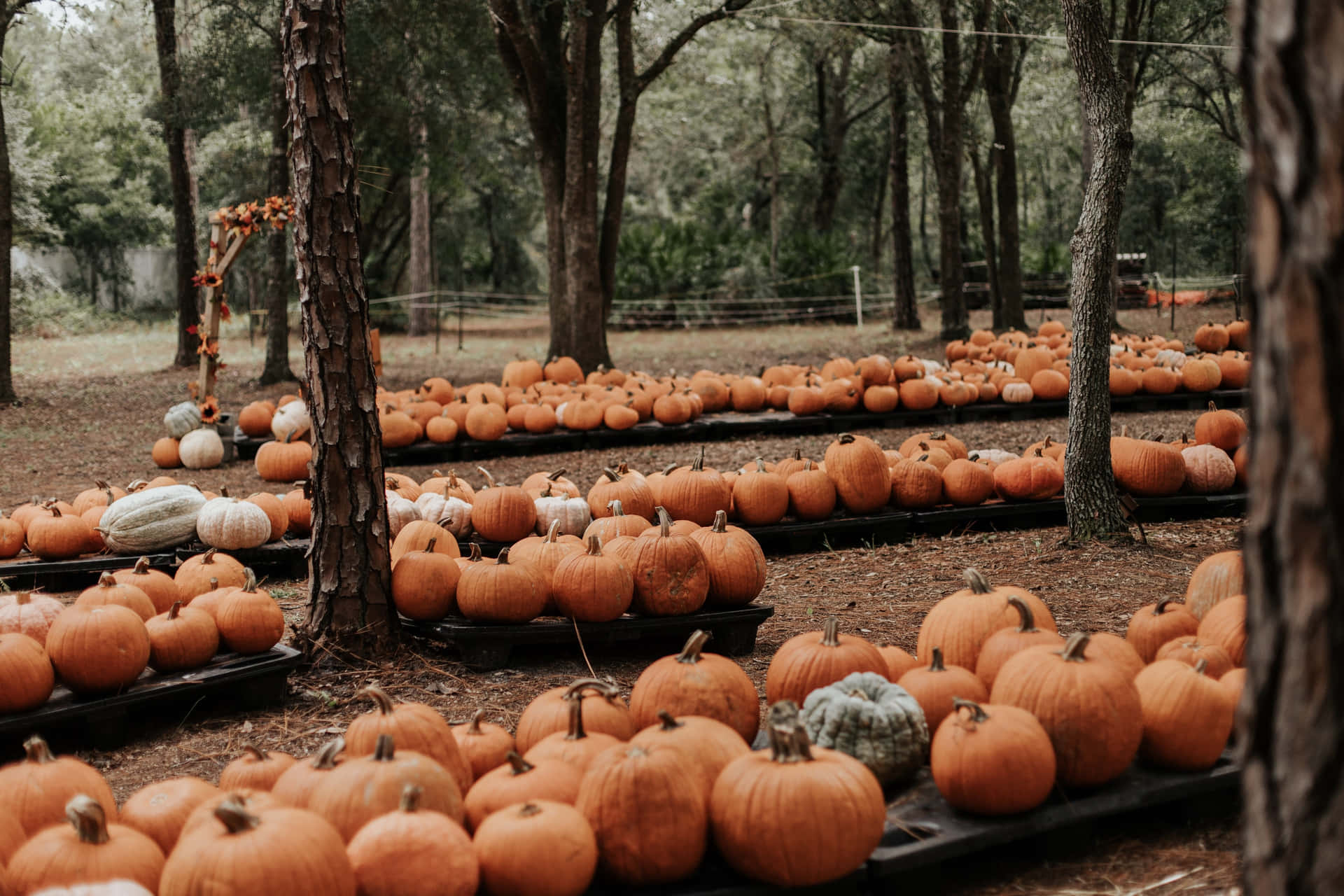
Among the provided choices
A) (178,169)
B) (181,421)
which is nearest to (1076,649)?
(181,421)

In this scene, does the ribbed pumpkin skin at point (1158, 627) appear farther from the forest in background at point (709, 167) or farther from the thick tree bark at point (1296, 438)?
the forest in background at point (709, 167)

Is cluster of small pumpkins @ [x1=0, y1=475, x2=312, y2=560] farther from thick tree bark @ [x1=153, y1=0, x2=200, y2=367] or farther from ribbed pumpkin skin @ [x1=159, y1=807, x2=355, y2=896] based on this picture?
thick tree bark @ [x1=153, y1=0, x2=200, y2=367]

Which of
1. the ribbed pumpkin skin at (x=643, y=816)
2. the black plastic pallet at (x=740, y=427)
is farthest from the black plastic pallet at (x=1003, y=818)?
the black plastic pallet at (x=740, y=427)

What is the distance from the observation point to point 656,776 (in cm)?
271

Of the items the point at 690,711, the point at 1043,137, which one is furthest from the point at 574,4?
the point at 1043,137

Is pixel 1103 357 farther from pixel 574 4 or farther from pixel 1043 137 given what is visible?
pixel 1043 137

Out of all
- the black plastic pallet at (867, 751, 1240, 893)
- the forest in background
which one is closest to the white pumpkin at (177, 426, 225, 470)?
the black plastic pallet at (867, 751, 1240, 893)

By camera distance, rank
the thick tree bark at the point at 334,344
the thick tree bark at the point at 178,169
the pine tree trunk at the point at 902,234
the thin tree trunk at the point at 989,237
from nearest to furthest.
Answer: the thick tree bark at the point at 334,344, the thick tree bark at the point at 178,169, the thin tree trunk at the point at 989,237, the pine tree trunk at the point at 902,234

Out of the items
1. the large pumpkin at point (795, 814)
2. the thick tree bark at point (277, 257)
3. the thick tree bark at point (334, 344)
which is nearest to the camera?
the large pumpkin at point (795, 814)

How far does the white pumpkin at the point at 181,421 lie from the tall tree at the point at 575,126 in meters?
4.86

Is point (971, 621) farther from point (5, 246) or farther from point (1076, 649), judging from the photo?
point (5, 246)

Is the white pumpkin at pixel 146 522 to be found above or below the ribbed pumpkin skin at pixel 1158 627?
above

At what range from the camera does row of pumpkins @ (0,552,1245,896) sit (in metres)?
2.48

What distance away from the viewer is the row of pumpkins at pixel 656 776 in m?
2.48
